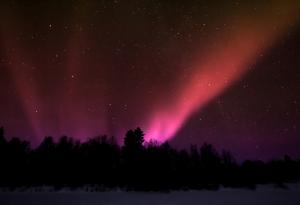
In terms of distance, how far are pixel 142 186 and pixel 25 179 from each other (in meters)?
22.2

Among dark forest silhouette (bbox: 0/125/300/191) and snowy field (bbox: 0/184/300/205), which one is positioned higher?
dark forest silhouette (bbox: 0/125/300/191)

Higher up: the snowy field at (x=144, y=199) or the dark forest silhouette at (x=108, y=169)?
the dark forest silhouette at (x=108, y=169)

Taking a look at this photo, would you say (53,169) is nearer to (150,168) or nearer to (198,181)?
(150,168)

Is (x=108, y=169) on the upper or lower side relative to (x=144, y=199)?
upper

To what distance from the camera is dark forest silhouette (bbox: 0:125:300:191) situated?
4347 cm

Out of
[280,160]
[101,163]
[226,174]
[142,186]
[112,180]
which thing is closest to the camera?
[142,186]

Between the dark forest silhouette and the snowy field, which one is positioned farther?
the dark forest silhouette

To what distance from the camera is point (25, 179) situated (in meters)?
43.8

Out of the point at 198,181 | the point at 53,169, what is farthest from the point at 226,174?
the point at 53,169

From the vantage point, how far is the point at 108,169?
5116 cm

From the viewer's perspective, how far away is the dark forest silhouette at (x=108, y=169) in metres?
43.5

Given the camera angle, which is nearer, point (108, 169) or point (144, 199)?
point (144, 199)

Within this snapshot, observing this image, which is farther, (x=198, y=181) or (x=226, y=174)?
(x=226, y=174)

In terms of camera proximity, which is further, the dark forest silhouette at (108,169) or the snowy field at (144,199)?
the dark forest silhouette at (108,169)
